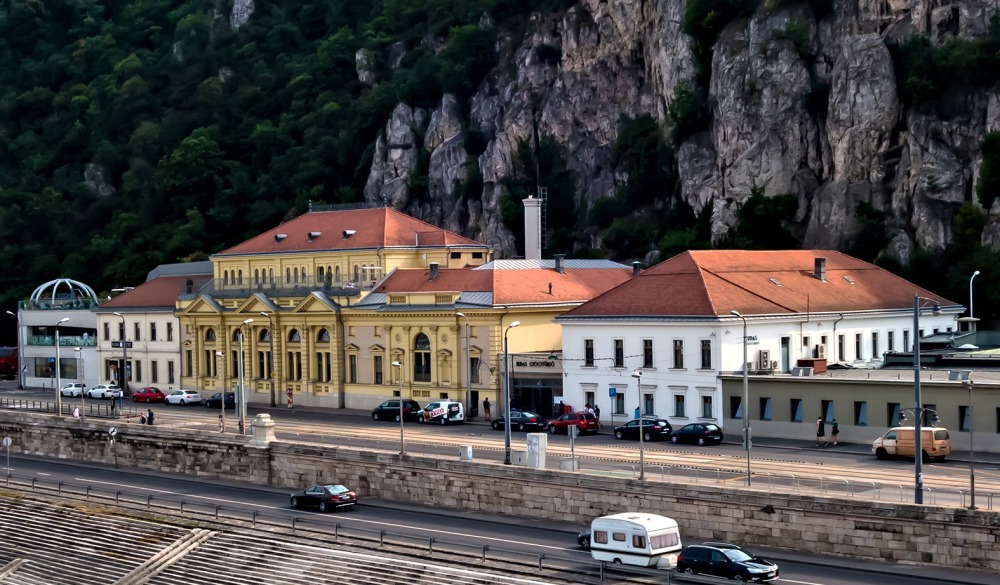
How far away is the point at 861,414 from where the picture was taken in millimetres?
54531

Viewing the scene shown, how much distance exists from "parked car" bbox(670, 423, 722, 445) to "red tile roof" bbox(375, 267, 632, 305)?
602 inches

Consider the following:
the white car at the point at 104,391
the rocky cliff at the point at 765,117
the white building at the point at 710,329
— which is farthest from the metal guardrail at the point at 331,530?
the rocky cliff at the point at 765,117

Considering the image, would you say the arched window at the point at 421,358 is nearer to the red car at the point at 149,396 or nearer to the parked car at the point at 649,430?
the parked car at the point at 649,430

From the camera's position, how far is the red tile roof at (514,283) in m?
70.4

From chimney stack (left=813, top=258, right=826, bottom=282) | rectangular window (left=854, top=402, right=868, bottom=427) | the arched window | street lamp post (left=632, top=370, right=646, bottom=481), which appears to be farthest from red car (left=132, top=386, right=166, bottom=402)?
rectangular window (left=854, top=402, right=868, bottom=427)

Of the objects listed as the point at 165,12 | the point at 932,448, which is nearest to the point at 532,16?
the point at 165,12

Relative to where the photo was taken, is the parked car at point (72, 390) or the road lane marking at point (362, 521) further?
the parked car at point (72, 390)

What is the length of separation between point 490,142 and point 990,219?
146 feet

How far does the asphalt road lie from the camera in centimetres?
3697

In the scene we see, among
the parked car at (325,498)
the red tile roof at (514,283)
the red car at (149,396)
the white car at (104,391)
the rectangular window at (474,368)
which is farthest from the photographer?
the white car at (104,391)

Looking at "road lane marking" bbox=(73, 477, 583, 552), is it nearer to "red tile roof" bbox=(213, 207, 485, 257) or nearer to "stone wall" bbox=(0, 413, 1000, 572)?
"stone wall" bbox=(0, 413, 1000, 572)

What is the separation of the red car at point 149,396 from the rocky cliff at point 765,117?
106ft

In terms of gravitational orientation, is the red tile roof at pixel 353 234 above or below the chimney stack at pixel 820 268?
above

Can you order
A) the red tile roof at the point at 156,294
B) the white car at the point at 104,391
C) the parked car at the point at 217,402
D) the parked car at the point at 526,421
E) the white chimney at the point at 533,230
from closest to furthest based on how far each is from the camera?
the parked car at the point at 526,421 → the parked car at the point at 217,402 → the white chimney at the point at 533,230 → the white car at the point at 104,391 → the red tile roof at the point at 156,294
